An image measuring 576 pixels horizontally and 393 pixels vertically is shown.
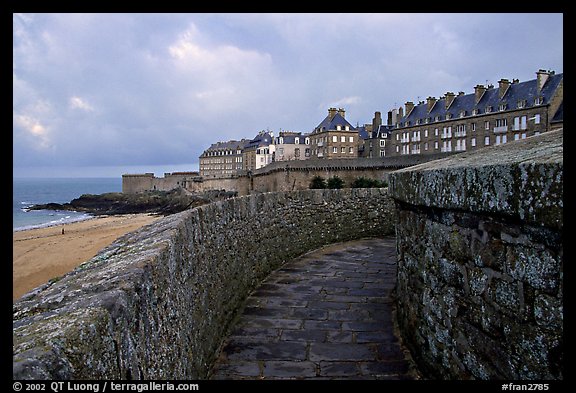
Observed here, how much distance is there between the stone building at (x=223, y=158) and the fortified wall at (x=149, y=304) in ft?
303

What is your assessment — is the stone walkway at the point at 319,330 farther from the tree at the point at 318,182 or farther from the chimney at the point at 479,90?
the chimney at the point at 479,90

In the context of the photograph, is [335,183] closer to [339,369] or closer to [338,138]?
[338,138]

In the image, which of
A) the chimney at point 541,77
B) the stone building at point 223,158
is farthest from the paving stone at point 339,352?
the stone building at point 223,158

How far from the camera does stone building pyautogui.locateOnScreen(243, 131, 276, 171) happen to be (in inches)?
3351

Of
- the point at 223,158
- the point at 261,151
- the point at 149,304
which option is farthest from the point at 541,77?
the point at 223,158

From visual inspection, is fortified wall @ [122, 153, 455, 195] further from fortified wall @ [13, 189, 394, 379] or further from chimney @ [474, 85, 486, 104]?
fortified wall @ [13, 189, 394, 379]

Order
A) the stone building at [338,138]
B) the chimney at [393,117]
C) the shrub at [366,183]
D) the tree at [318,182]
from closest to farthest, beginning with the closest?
1. the shrub at [366,183]
2. the tree at [318,182]
3. the stone building at [338,138]
4. the chimney at [393,117]

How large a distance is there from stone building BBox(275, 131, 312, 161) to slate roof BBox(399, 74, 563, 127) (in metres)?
23.0

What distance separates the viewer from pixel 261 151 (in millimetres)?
85438

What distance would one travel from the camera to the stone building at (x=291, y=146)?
79938 mm

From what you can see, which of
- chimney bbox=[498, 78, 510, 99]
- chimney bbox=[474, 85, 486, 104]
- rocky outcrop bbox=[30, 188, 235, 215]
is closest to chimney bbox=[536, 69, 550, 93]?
chimney bbox=[498, 78, 510, 99]

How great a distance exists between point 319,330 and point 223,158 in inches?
3938

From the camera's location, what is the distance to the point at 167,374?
233 cm
